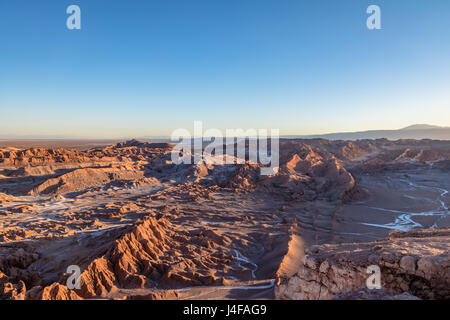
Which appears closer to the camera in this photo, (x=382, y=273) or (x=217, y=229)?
(x=382, y=273)

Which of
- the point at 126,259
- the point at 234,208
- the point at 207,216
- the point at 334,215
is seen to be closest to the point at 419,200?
the point at 334,215

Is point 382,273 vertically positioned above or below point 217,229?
above
